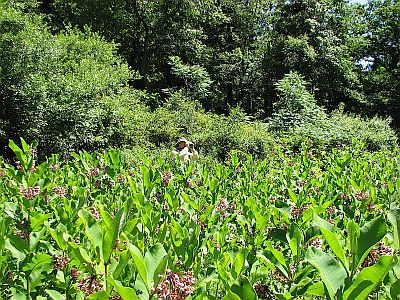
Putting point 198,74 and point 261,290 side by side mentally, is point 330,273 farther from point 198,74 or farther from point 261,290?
point 198,74

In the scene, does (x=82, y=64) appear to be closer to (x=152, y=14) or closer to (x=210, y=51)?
(x=152, y=14)

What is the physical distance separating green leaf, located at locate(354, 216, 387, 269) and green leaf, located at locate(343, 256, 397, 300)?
0.11 metres

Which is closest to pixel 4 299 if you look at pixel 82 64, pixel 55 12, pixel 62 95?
pixel 62 95

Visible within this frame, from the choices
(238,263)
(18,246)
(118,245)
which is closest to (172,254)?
(118,245)

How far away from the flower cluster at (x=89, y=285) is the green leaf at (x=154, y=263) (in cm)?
29

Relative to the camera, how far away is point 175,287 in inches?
51.9

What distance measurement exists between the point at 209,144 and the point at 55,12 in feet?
55.8

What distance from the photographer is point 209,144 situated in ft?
46.1

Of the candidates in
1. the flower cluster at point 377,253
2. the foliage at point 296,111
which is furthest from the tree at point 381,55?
the flower cluster at point 377,253

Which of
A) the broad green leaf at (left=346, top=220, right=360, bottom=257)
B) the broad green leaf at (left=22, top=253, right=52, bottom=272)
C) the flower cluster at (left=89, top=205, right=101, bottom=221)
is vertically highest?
the broad green leaf at (left=346, top=220, right=360, bottom=257)

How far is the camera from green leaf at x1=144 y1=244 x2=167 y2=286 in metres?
1.16

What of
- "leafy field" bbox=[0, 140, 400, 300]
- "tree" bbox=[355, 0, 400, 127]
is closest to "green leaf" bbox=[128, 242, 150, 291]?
"leafy field" bbox=[0, 140, 400, 300]

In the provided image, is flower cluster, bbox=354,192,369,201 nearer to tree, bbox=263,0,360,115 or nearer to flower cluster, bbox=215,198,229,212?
flower cluster, bbox=215,198,229,212

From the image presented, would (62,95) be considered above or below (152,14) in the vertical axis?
below
